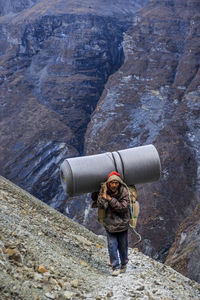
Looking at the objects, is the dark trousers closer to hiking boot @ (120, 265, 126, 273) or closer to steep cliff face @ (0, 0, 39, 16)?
hiking boot @ (120, 265, 126, 273)

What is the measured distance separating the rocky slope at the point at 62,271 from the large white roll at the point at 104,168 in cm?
137

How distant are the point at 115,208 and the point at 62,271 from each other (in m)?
1.43

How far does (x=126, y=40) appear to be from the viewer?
8388 centimetres

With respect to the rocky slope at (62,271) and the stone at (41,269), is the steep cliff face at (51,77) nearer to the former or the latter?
the rocky slope at (62,271)

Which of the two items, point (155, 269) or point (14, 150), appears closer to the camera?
point (155, 269)

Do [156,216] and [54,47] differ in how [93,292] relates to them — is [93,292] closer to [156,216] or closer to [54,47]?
[156,216]

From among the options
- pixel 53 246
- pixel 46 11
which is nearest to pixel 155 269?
pixel 53 246

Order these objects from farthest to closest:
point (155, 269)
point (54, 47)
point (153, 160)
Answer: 1. point (54, 47)
2. point (155, 269)
3. point (153, 160)

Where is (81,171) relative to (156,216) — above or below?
above

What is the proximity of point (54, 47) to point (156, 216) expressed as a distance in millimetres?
62582

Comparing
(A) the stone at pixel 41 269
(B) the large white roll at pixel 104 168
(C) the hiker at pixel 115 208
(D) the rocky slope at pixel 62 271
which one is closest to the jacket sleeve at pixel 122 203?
(C) the hiker at pixel 115 208

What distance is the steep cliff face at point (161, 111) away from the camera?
1890 inches

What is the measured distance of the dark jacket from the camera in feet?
23.6

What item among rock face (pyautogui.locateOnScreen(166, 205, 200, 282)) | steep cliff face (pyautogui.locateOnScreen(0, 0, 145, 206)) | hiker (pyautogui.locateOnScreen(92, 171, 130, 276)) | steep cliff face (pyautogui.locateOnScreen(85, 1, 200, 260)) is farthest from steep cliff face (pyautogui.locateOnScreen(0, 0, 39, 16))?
hiker (pyautogui.locateOnScreen(92, 171, 130, 276))
